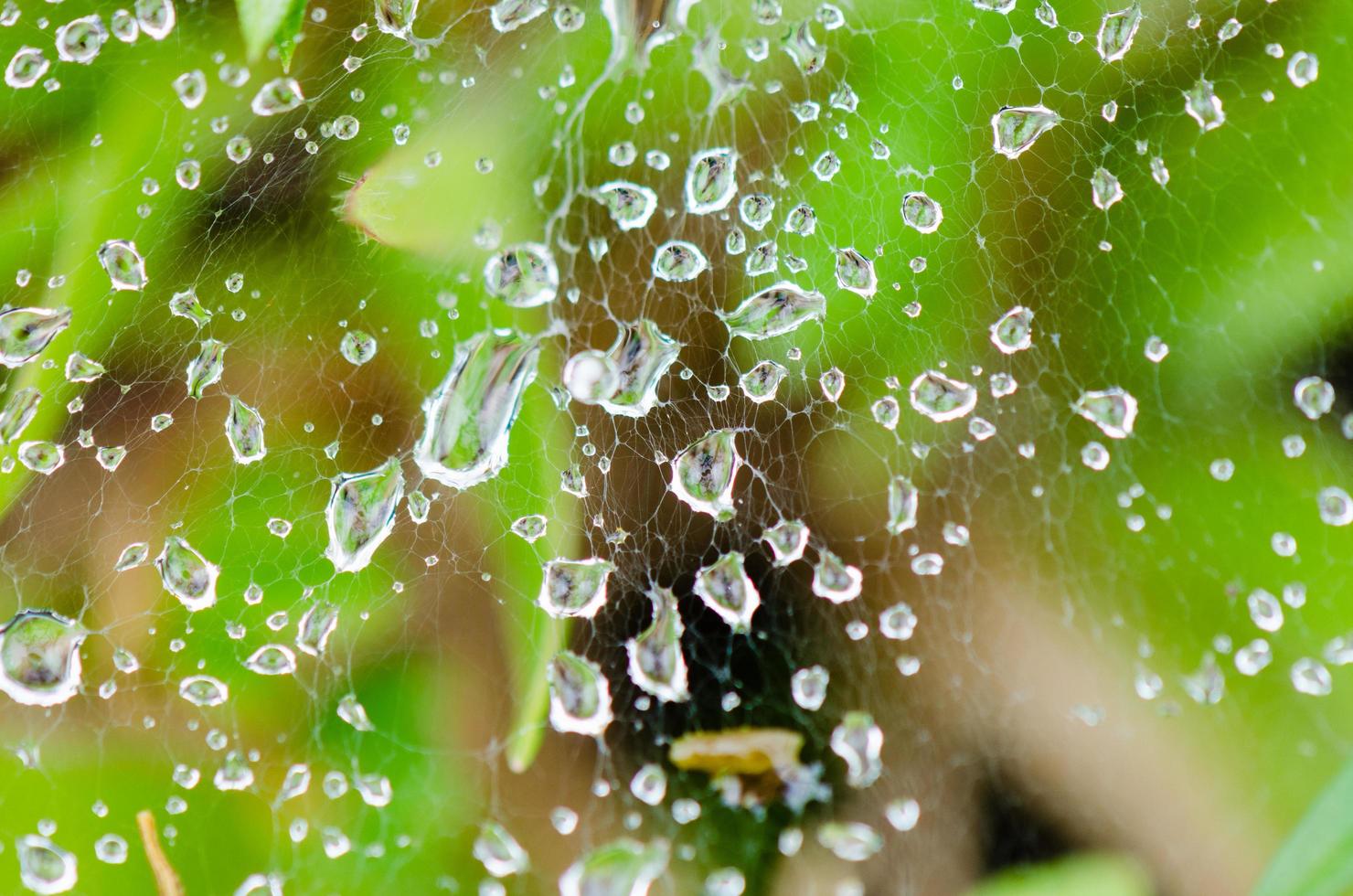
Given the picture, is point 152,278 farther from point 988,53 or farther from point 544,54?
point 988,53

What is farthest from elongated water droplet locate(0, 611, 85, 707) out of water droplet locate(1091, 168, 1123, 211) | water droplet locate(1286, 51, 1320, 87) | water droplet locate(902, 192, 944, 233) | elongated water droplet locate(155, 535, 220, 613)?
water droplet locate(1286, 51, 1320, 87)

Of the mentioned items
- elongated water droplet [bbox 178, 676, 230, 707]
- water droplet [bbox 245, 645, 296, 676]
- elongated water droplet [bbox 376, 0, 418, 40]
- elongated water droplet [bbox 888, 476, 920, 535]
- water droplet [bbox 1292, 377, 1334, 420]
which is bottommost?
elongated water droplet [bbox 178, 676, 230, 707]

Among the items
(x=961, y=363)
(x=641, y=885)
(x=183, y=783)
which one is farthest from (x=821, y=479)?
(x=183, y=783)

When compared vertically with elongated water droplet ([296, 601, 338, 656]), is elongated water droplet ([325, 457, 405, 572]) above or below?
above

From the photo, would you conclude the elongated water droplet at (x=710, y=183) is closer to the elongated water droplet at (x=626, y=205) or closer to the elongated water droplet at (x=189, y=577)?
the elongated water droplet at (x=626, y=205)

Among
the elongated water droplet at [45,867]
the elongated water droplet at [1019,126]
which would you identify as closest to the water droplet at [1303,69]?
the elongated water droplet at [1019,126]

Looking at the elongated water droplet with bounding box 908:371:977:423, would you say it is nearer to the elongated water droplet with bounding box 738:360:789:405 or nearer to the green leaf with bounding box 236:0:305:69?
the elongated water droplet with bounding box 738:360:789:405

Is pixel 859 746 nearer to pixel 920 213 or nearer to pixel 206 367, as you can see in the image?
pixel 920 213
